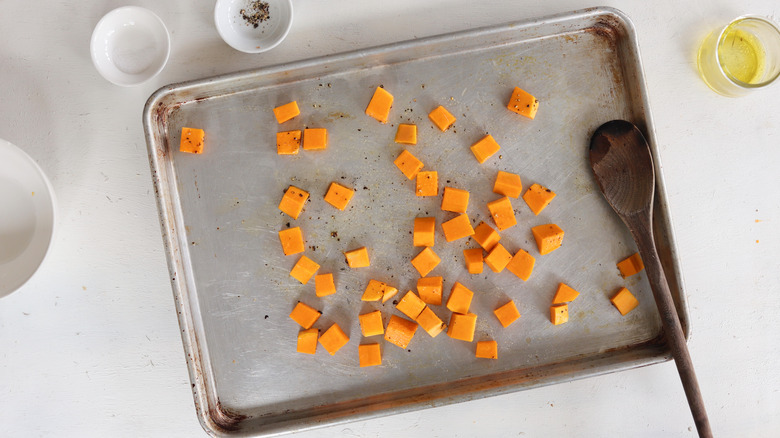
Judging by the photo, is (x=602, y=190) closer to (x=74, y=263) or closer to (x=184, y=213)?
(x=184, y=213)

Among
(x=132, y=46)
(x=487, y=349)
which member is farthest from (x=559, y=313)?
(x=132, y=46)

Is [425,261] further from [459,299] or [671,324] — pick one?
[671,324]

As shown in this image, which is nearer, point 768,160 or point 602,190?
point 602,190

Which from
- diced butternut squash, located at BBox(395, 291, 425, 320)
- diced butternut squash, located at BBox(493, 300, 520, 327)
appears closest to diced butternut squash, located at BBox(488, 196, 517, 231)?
diced butternut squash, located at BBox(493, 300, 520, 327)

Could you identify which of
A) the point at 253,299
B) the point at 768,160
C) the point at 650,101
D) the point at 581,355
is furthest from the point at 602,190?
the point at 253,299

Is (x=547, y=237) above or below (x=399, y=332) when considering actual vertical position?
above

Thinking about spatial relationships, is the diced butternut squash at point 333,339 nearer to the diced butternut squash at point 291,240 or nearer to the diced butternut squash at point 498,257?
the diced butternut squash at point 291,240
